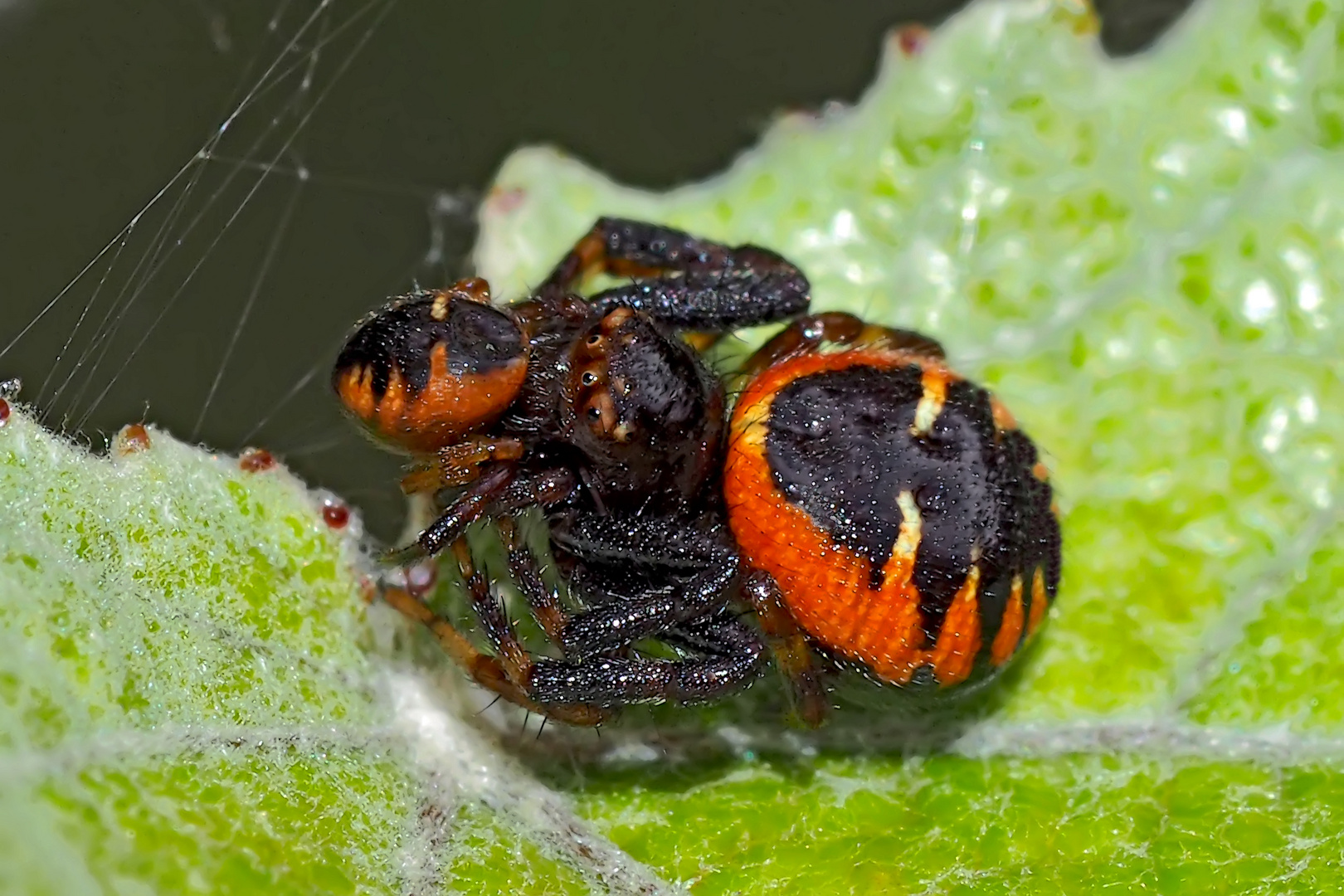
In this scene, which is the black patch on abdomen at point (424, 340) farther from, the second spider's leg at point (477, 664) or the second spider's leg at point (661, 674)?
the second spider's leg at point (661, 674)

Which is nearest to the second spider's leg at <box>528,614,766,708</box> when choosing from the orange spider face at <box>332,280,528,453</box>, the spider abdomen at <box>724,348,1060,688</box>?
the spider abdomen at <box>724,348,1060,688</box>

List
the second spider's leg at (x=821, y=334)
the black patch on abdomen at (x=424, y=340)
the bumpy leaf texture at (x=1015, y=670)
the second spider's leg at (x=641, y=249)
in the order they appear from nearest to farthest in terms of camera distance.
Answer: the bumpy leaf texture at (x=1015, y=670) < the black patch on abdomen at (x=424, y=340) < the second spider's leg at (x=821, y=334) < the second spider's leg at (x=641, y=249)

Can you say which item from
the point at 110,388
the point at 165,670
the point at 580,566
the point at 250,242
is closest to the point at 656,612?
the point at 580,566

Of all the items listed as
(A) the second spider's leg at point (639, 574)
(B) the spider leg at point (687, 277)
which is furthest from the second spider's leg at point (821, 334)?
(A) the second spider's leg at point (639, 574)

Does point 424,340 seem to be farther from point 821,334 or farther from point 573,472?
point 821,334

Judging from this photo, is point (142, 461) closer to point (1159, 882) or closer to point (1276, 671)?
point (1159, 882)

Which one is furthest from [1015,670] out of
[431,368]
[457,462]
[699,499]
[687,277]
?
[431,368]
